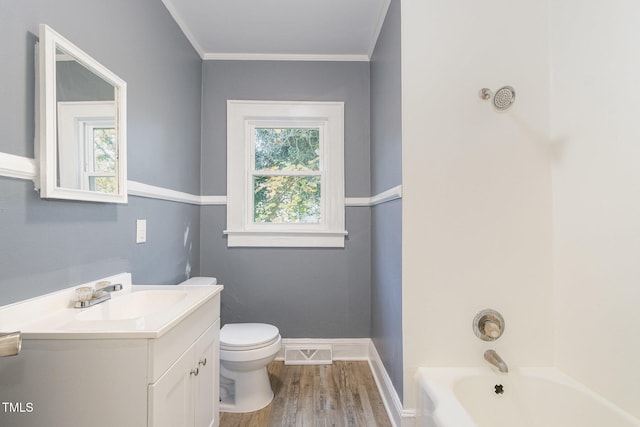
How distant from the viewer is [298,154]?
2.52m

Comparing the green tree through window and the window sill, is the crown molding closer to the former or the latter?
the green tree through window

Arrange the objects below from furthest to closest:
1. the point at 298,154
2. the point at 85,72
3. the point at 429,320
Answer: the point at 298,154 < the point at 429,320 < the point at 85,72

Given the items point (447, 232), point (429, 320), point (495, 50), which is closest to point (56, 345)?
point (429, 320)

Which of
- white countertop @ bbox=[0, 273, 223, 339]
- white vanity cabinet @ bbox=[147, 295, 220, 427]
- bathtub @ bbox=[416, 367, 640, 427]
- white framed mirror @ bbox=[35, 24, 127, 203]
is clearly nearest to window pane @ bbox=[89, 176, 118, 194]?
white framed mirror @ bbox=[35, 24, 127, 203]

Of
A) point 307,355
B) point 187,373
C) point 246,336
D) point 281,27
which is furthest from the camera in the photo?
point 307,355

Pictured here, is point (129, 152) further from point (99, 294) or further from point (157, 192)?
point (99, 294)

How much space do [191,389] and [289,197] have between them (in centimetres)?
159

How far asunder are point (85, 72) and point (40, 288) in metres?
0.84

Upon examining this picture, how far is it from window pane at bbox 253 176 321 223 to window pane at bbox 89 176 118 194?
123 centimetres

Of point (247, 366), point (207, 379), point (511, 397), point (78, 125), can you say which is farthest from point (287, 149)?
point (511, 397)

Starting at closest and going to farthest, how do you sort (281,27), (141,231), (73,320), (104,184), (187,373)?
(73,320)
(187,373)
(104,184)
(141,231)
(281,27)

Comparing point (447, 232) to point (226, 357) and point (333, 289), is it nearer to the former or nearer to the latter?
point (333, 289)

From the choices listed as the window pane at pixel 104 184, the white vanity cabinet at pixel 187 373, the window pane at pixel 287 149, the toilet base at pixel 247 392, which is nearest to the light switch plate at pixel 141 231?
the window pane at pixel 104 184

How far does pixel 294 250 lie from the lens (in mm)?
2422
